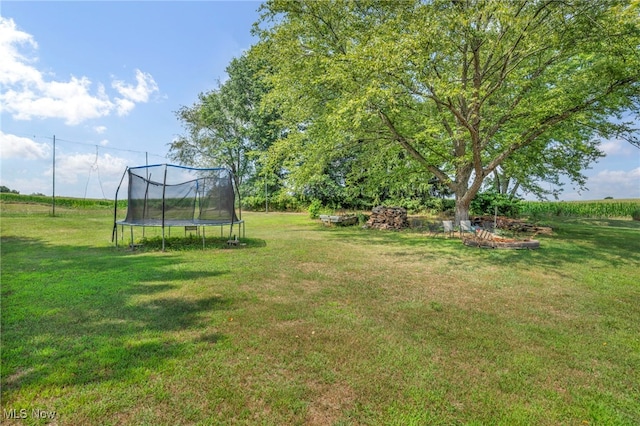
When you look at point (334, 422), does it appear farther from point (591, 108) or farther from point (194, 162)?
point (194, 162)

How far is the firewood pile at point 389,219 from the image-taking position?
1423 centimetres

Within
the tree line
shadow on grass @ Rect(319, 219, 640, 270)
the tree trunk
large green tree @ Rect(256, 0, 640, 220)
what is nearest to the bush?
→ the tree line

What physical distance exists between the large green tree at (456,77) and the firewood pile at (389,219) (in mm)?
2387

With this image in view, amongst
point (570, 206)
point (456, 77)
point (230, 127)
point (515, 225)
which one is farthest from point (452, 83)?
point (230, 127)

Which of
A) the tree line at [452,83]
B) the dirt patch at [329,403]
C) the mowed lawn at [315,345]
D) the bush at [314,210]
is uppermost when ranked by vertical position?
the tree line at [452,83]

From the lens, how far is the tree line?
8.70m

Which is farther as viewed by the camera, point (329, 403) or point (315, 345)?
point (315, 345)

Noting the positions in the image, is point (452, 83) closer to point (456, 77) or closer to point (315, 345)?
point (456, 77)

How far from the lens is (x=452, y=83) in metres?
8.96

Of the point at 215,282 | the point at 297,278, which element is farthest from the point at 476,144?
the point at 215,282

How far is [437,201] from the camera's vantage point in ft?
64.6

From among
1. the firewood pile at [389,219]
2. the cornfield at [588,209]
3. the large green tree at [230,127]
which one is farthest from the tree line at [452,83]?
the large green tree at [230,127]

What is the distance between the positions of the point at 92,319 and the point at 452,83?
9.85 metres

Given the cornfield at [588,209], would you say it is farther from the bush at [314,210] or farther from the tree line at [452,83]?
the bush at [314,210]
